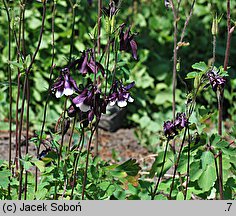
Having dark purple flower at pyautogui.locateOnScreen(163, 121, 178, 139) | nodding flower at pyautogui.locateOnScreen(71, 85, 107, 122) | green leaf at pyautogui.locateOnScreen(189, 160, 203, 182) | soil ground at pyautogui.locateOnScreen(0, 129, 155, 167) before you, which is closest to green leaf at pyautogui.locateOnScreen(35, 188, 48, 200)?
nodding flower at pyautogui.locateOnScreen(71, 85, 107, 122)

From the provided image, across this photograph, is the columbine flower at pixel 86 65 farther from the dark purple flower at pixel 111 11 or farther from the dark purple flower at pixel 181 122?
the dark purple flower at pixel 181 122

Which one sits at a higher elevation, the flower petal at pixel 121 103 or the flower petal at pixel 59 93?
the flower petal at pixel 59 93

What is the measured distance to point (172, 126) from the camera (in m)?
2.77

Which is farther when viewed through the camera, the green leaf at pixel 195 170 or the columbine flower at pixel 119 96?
the green leaf at pixel 195 170

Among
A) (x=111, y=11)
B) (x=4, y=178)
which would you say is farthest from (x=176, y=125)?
(x=4, y=178)

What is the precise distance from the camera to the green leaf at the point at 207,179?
3016mm

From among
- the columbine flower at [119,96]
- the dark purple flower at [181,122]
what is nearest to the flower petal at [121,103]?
the columbine flower at [119,96]

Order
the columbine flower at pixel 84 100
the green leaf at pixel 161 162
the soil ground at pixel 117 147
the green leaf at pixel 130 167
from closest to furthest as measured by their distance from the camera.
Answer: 1. the columbine flower at pixel 84 100
2. the green leaf at pixel 130 167
3. the green leaf at pixel 161 162
4. the soil ground at pixel 117 147

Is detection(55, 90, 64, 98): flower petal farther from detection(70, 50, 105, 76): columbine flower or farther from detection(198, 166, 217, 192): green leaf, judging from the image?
detection(198, 166, 217, 192): green leaf

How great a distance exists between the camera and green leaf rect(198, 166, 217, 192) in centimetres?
302

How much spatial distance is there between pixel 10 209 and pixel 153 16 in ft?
12.5

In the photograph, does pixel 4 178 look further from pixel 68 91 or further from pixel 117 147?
pixel 117 147

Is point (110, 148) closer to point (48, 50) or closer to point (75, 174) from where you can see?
point (48, 50)

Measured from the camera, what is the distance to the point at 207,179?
3.02m
